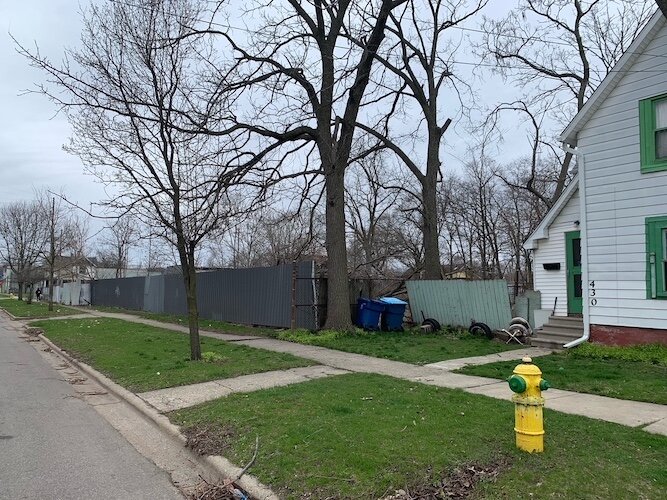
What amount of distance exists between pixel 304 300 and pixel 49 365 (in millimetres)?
7313

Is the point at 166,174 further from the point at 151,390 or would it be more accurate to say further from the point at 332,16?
the point at 332,16

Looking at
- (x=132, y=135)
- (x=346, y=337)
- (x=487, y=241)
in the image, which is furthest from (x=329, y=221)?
(x=487, y=241)

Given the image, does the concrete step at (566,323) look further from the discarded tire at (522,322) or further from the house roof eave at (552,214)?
the house roof eave at (552,214)

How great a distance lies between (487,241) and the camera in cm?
4266

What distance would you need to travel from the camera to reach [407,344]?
44.2 feet

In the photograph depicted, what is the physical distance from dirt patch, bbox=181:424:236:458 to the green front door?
10848mm

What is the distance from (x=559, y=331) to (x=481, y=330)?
8.35ft

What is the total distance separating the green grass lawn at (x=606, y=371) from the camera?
7650mm

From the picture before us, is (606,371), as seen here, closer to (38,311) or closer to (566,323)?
(566,323)

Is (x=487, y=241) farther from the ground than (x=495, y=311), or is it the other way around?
(x=487, y=241)

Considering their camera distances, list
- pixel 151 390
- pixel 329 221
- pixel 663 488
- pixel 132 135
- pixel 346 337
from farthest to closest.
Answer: pixel 329 221 < pixel 346 337 < pixel 132 135 < pixel 151 390 < pixel 663 488

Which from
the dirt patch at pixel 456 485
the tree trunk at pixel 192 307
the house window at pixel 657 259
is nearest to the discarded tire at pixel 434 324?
the house window at pixel 657 259

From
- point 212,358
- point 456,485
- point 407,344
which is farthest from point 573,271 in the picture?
point 456,485

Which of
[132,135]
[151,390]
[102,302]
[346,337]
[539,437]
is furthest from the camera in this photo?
[102,302]
